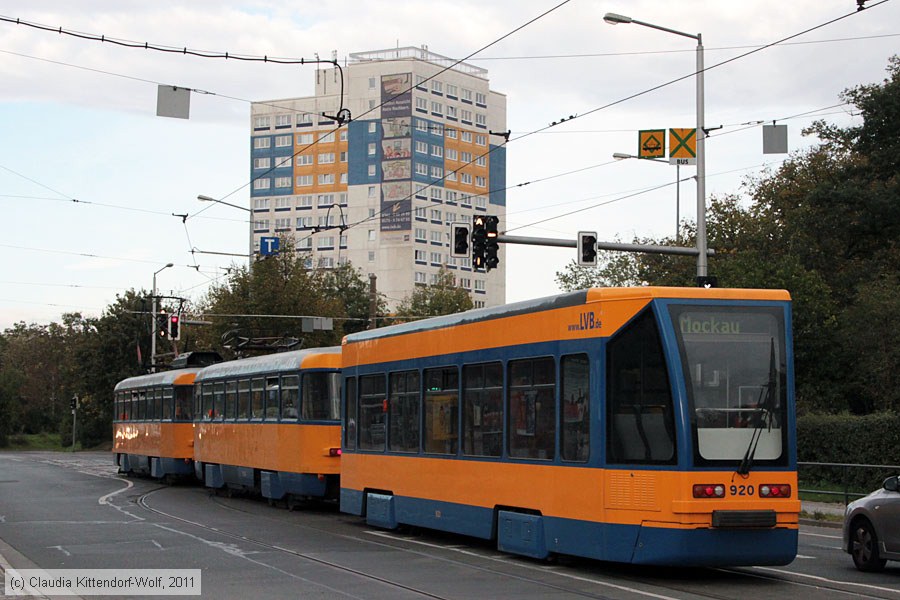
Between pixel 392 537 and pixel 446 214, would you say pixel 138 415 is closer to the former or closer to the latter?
pixel 392 537

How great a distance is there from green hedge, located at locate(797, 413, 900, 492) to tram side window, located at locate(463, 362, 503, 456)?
1326 centimetres

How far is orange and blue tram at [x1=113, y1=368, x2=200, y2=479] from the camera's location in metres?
35.4

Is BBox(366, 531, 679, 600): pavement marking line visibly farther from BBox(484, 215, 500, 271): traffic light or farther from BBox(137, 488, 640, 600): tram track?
BBox(484, 215, 500, 271): traffic light

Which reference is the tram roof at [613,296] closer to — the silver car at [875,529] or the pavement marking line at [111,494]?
the silver car at [875,529]

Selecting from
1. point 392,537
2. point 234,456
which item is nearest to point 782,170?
point 234,456

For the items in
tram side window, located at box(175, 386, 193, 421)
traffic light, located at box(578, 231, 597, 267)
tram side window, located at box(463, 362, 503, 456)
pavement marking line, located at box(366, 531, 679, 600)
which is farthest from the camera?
tram side window, located at box(175, 386, 193, 421)

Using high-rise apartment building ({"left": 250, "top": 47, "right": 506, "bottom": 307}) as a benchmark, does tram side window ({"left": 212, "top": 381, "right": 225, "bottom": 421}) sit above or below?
below

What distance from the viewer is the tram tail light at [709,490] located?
1263cm

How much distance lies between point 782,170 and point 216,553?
46.9 m

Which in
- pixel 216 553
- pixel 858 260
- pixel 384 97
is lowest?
pixel 216 553

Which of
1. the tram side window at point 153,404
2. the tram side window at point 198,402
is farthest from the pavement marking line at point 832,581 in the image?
the tram side window at point 153,404

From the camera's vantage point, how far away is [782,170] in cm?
5881

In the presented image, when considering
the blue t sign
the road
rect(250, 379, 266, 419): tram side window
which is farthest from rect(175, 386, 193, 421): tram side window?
the blue t sign

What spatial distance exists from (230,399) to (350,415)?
9098 mm
